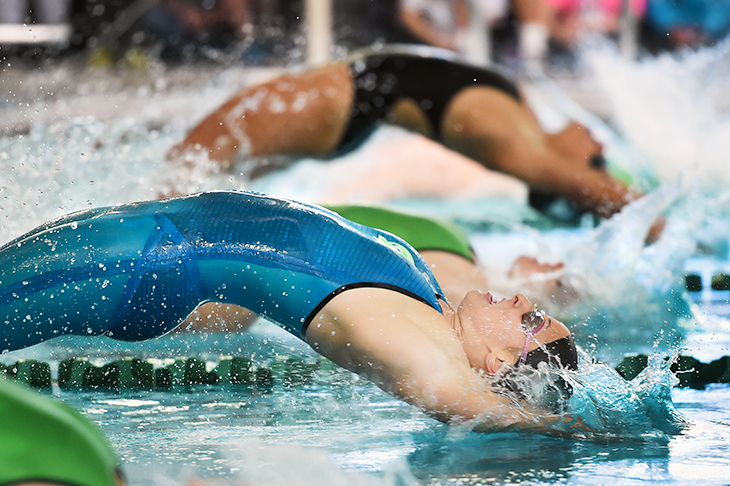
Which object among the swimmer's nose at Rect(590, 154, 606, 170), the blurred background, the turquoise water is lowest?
the turquoise water

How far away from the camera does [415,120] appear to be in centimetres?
341

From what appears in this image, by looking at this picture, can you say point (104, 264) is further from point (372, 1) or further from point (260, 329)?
point (372, 1)

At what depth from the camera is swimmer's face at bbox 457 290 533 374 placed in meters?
1.57

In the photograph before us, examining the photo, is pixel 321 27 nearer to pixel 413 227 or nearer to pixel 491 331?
pixel 413 227

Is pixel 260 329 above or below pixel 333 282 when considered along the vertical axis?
below

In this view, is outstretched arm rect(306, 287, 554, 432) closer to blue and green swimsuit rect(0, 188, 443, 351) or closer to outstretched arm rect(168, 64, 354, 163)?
blue and green swimsuit rect(0, 188, 443, 351)

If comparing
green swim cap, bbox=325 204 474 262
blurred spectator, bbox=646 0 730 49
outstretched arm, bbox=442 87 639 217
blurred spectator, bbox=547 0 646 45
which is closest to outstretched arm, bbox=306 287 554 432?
green swim cap, bbox=325 204 474 262

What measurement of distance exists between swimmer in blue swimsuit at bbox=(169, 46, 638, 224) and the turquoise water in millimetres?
170

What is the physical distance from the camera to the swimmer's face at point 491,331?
157cm

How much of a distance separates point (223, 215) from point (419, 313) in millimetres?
402

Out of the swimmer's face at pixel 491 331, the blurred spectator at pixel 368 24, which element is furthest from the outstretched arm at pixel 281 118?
the blurred spectator at pixel 368 24

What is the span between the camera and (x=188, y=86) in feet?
19.3

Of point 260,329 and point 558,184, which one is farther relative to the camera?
point 558,184

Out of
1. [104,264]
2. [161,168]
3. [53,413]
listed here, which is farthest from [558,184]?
[53,413]
